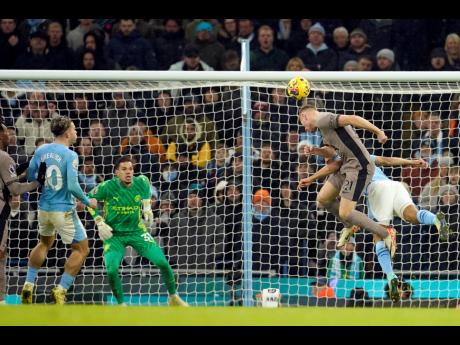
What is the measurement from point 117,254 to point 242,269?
154 cm

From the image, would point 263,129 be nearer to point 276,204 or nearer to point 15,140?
point 276,204

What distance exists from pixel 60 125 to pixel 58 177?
0.50m

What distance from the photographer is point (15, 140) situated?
1365 centimetres

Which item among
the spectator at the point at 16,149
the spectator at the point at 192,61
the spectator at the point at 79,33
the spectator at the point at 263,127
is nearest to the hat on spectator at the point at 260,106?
the spectator at the point at 263,127

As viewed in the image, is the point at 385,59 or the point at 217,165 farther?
the point at 385,59

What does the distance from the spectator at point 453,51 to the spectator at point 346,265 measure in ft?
10.4

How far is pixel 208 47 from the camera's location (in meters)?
15.6

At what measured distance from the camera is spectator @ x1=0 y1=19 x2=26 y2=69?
52.5 ft

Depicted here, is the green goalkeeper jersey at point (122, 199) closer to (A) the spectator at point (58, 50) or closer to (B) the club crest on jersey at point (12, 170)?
(B) the club crest on jersey at point (12, 170)

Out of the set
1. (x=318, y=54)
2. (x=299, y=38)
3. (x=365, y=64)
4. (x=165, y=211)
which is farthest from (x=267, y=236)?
(x=299, y=38)

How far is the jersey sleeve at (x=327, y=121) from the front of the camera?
458 inches

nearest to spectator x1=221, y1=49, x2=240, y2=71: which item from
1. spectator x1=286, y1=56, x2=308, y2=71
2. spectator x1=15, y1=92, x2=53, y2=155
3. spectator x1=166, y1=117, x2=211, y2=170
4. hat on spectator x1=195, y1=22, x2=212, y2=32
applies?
hat on spectator x1=195, y1=22, x2=212, y2=32

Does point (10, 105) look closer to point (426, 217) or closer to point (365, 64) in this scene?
point (365, 64)

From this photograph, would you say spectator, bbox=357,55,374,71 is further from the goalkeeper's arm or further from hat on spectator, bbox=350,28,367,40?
the goalkeeper's arm
